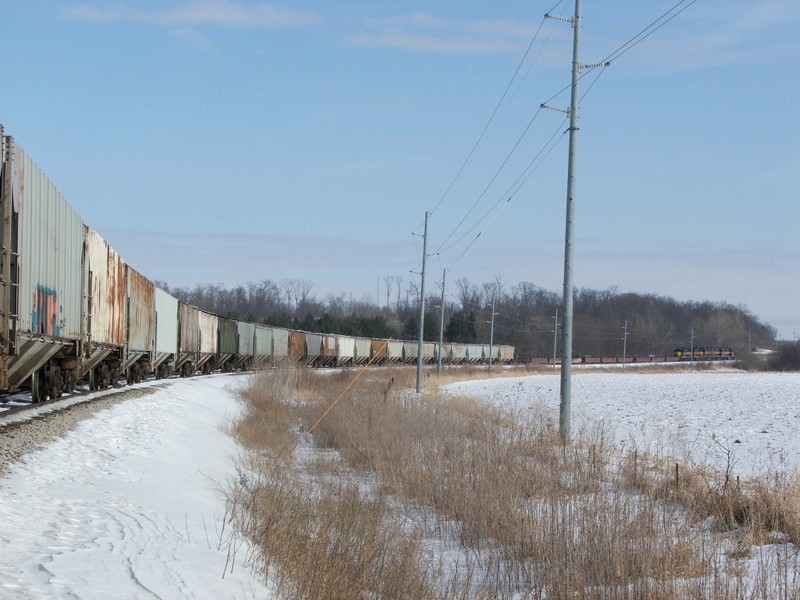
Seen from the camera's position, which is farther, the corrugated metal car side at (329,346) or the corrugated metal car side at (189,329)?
the corrugated metal car side at (329,346)

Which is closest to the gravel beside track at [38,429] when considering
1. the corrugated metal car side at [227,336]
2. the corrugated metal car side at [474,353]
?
the corrugated metal car side at [227,336]

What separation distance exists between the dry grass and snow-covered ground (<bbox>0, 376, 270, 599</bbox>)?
19.5 inches

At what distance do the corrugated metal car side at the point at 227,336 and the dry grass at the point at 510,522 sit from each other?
2514 centimetres

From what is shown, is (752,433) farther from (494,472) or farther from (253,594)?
(253,594)

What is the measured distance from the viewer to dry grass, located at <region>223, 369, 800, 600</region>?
6.92m

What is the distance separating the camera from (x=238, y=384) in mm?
30344

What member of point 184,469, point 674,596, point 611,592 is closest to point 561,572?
point 611,592

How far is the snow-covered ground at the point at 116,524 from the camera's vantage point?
4828 mm

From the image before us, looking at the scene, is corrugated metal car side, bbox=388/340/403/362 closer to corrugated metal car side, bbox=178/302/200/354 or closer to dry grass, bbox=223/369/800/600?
corrugated metal car side, bbox=178/302/200/354

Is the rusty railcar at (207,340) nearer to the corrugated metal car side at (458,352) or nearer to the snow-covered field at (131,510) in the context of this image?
the snow-covered field at (131,510)

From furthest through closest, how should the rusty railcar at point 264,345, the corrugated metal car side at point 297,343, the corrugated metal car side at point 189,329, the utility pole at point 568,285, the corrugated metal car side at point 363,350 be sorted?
the corrugated metal car side at point 363,350, the corrugated metal car side at point 297,343, the rusty railcar at point 264,345, the corrugated metal car side at point 189,329, the utility pole at point 568,285

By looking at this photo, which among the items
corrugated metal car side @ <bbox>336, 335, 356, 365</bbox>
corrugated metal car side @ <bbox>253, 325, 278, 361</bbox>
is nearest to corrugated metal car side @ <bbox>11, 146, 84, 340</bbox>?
corrugated metal car side @ <bbox>253, 325, 278, 361</bbox>

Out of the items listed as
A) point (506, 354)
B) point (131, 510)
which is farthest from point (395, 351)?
point (131, 510)

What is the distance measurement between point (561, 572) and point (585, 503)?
176 cm
